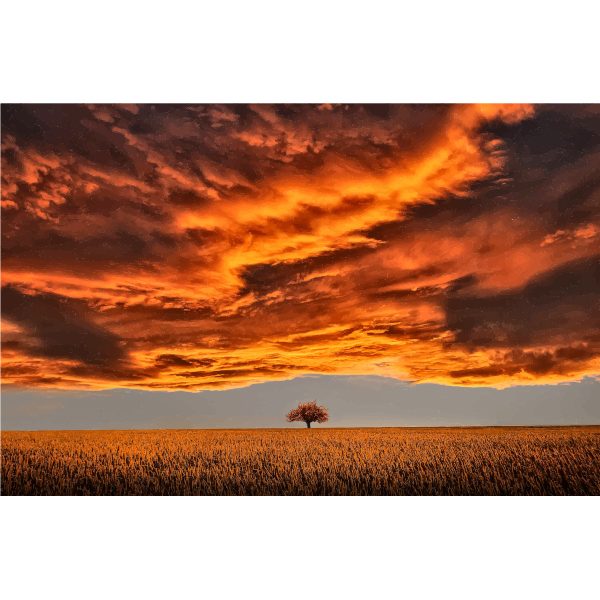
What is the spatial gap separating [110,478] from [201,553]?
4714 millimetres

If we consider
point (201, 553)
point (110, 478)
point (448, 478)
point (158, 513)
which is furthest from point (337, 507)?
point (110, 478)

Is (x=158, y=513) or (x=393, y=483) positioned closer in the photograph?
(x=158, y=513)

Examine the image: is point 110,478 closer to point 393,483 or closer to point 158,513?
point 158,513

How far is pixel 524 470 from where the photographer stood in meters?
8.93

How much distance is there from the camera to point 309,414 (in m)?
56.1

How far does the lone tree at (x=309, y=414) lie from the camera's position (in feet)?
183

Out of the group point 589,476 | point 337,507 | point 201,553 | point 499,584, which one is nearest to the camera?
point 499,584

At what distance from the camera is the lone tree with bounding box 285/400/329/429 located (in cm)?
5569

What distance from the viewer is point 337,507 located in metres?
4.44

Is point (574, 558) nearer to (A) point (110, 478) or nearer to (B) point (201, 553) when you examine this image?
(B) point (201, 553)

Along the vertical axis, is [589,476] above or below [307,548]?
above

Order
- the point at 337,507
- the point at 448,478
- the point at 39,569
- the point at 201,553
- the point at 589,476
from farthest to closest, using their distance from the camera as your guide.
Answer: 1. the point at 589,476
2. the point at 448,478
3. the point at 337,507
4. the point at 201,553
5. the point at 39,569

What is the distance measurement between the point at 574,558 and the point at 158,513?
4.16 m

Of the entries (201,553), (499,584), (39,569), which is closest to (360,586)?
(499,584)
